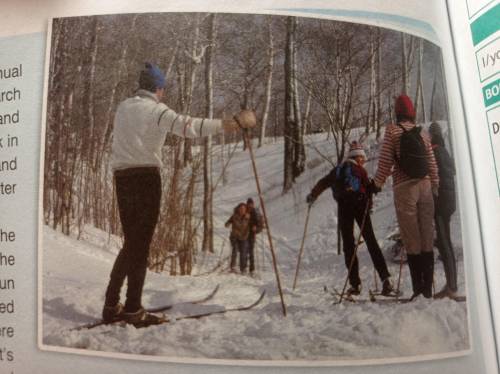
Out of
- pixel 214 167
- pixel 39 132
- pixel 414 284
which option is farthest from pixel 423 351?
pixel 39 132

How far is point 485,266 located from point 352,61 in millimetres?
586

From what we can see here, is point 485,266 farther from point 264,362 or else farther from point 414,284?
point 264,362

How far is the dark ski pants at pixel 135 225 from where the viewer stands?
1164 mm

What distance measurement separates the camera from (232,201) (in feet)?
3.94

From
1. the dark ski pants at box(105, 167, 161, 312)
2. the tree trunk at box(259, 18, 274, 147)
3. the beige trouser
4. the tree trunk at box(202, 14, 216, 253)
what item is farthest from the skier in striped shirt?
the dark ski pants at box(105, 167, 161, 312)

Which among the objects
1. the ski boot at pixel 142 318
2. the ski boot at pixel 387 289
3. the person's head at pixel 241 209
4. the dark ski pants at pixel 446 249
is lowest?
the ski boot at pixel 142 318

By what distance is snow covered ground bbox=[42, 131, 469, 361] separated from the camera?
3.80 ft

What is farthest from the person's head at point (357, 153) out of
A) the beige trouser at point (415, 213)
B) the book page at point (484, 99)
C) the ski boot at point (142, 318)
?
the ski boot at point (142, 318)

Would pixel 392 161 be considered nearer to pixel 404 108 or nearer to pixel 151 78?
pixel 404 108

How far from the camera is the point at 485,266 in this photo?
1361 mm

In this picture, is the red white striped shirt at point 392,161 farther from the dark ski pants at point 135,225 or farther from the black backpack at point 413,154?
the dark ski pants at point 135,225

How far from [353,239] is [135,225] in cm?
47

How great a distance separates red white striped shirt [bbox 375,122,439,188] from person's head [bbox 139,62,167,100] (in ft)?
1.69

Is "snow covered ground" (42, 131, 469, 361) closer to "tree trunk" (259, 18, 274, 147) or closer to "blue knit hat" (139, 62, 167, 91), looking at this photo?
"tree trunk" (259, 18, 274, 147)
